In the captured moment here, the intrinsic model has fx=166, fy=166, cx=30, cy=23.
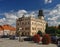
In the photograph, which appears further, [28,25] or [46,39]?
[28,25]

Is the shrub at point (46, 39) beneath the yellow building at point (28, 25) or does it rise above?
beneath

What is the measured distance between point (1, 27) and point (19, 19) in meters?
26.3

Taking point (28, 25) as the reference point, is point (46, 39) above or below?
below

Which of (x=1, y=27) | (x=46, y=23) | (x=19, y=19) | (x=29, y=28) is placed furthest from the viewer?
(x=1, y=27)

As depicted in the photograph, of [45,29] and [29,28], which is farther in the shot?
[45,29]

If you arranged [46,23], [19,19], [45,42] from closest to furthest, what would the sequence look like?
[45,42]
[19,19]
[46,23]

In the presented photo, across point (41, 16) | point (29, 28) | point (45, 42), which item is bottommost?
point (45, 42)

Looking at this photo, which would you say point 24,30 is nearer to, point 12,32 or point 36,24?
point 36,24

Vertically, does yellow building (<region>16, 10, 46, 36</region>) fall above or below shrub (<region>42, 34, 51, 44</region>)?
above

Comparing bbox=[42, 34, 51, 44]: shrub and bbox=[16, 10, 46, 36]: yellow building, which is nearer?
bbox=[42, 34, 51, 44]: shrub

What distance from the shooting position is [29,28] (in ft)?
283

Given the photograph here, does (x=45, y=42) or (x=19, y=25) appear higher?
(x=19, y=25)

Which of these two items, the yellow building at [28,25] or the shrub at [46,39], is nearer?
the shrub at [46,39]

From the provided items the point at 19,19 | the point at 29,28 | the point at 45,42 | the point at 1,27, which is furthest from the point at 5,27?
the point at 45,42
